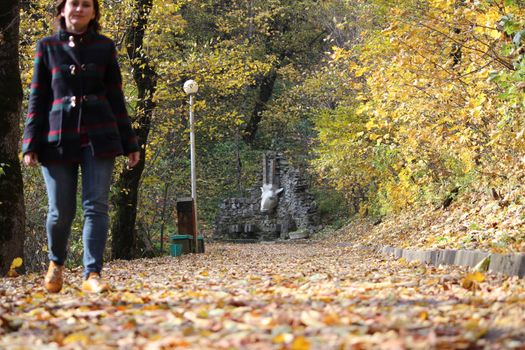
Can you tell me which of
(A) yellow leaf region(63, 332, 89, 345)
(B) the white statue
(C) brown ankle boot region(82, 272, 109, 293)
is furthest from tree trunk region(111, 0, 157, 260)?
(B) the white statue

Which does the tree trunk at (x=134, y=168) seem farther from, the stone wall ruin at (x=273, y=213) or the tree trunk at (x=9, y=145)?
the stone wall ruin at (x=273, y=213)

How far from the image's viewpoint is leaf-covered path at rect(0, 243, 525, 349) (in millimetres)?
2412

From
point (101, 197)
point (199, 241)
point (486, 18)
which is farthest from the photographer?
point (199, 241)

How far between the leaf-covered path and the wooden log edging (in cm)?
16

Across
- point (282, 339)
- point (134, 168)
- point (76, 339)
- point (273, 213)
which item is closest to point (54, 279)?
point (76, 339)

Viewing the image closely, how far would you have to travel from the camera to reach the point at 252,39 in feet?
104

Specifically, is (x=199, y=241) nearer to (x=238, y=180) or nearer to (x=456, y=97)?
(x=456, y=97)

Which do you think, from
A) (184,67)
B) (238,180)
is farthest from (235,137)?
(184,67)

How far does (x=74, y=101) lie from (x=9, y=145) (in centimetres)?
294

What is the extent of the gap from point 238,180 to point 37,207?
1975 centimetres

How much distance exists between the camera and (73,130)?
4.55 metres

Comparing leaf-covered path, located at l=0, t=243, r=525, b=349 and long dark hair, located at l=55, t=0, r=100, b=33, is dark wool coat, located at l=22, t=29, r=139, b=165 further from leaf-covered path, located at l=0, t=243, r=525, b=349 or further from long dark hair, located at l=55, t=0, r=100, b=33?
leaf-covered path, located at l=0, t=243, r=525, b=349

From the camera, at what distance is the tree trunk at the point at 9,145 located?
7.06m

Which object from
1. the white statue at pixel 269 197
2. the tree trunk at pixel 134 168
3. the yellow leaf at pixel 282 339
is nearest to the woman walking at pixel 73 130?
the yellow leaf at pixel 282 339
